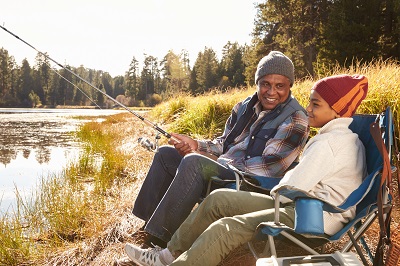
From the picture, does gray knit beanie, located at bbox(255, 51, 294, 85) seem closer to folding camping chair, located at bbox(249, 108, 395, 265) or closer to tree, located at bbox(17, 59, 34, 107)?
folding camping chair, located at bbox(249, 108, 395, 265)

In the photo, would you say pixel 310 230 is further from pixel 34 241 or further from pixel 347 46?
pixel 347 46

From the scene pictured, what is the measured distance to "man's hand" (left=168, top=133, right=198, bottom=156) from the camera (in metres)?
2.96

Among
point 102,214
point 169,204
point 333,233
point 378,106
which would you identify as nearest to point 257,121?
point 169,204

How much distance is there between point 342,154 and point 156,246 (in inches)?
46.4

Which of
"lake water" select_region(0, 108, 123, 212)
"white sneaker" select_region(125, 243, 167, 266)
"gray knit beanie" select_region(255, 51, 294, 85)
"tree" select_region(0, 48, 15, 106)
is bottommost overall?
"lake water" select_region(0, 108, 123, 212)

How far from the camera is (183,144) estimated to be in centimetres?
297

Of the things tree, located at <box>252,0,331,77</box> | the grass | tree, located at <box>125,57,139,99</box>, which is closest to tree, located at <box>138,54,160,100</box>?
tree, located at <box>125,57,139,99</box>

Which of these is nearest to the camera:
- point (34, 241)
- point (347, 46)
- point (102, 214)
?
point (34, 241)

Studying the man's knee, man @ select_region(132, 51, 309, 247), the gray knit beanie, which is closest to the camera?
the man's knee

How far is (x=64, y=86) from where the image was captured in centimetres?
6738

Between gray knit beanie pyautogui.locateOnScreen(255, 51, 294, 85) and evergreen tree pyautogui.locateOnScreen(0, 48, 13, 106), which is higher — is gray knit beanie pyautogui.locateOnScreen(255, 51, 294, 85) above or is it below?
below

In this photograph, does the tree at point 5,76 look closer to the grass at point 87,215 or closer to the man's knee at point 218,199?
the grass at point 87,215

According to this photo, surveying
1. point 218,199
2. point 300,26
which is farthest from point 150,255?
point 300,26

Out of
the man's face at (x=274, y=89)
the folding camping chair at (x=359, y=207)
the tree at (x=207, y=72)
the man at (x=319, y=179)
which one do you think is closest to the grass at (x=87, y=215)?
the man at (x=319, y=179)
